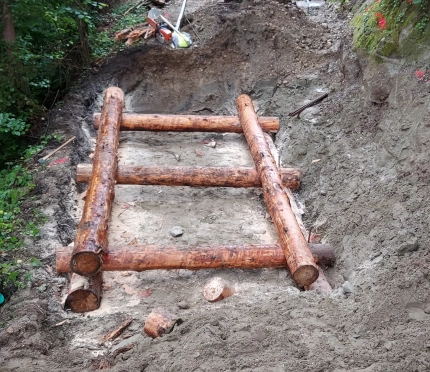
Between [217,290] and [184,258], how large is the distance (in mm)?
428

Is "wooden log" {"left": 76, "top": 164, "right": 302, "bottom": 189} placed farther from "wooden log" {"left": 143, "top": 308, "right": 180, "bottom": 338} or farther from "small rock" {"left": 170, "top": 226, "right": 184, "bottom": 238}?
"wooden log" {"left": 143, "top": 308, "right": 180, "bottom": 338}

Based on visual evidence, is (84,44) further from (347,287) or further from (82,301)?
(347,287)

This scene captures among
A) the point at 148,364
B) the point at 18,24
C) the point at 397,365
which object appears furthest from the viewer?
the point at 18,24

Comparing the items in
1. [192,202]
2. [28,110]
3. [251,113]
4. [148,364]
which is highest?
[28,110]

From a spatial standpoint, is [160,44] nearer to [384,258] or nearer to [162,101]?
[162,101]

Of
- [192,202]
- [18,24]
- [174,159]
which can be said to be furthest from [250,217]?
[18,24]

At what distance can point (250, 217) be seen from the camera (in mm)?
5086

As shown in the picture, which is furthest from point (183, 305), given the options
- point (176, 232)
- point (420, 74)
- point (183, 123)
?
point (420, 74)

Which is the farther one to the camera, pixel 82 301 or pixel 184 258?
pixel 184 258

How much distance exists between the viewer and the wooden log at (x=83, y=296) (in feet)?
12.3

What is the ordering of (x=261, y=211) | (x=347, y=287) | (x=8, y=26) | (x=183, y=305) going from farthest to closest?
(x=8, y=26) < (x=261, y=211) < (x=183, y=305) < (x=347, y=287)

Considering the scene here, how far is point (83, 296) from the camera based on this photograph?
3.78 meters

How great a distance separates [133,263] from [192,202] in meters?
1.54

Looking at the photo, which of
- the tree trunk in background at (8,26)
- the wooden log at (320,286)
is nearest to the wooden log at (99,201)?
the tree trunk in background at (8,26)
